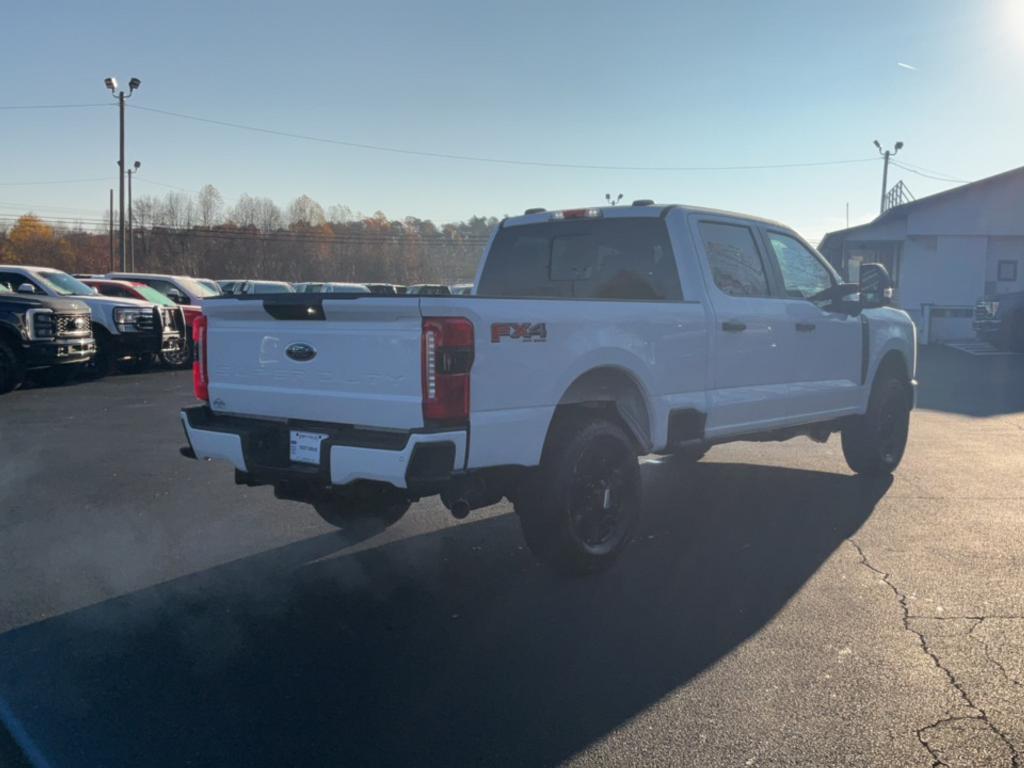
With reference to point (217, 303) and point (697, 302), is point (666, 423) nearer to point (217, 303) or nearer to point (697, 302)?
point (697, 302)

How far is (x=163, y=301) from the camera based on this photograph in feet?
66.2

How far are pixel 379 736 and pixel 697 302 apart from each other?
3.62 meters

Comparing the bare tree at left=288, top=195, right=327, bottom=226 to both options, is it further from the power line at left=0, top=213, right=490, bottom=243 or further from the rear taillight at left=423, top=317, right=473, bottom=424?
the rear taillight at left=423, top=317, right=473, bottom=424

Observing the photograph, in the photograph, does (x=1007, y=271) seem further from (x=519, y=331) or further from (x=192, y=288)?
(x=519, y=331)

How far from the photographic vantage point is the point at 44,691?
388 cm

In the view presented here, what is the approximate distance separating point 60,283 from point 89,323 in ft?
5.13

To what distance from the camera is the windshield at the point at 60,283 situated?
1572 centimetres

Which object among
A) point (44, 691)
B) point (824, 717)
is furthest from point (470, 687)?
point (44, 691)

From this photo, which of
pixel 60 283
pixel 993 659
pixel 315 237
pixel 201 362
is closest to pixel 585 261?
pixel 201 362

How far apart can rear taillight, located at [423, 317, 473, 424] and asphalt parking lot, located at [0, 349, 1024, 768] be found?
3.50ft

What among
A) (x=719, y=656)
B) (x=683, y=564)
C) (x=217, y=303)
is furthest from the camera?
(x=683, y=564)

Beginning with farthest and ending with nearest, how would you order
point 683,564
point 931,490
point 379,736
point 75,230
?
1. point 75,230
2. point 931,490
3. point 683,564
4. point 379,736

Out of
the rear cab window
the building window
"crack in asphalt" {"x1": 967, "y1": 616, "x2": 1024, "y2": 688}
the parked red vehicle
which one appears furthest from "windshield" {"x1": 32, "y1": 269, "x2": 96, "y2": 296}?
the building window

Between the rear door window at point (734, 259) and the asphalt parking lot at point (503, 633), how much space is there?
164 cm
